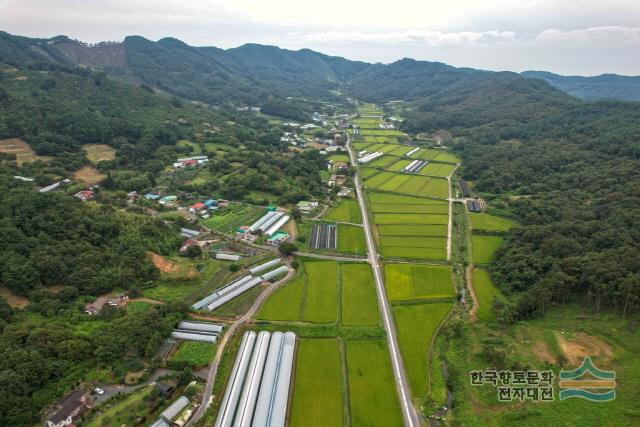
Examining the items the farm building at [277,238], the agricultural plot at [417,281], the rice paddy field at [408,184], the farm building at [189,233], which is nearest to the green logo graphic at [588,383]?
the agricultural plot at [417,281]

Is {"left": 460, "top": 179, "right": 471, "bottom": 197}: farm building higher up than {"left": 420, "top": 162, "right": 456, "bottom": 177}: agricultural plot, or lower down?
lower down

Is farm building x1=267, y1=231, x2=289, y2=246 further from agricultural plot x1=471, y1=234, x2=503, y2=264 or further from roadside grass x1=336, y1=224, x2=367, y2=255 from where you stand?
agricultural plot x1=471, y1=234, x2=503, y2=264

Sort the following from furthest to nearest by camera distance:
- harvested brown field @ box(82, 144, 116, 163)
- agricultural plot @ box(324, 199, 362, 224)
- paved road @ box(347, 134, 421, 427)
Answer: harvested brown field @ box(82, 144, 116, 163), agricultural plot @ box(324, 199, 362, 224), paved road @ box(347, 134, 421, 427)

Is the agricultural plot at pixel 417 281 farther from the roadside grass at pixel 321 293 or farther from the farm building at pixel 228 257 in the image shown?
the farm building at pixel 228 257

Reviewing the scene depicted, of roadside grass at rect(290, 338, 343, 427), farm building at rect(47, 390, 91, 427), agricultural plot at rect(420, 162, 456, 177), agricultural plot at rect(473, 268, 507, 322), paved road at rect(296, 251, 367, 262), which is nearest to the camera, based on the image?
farm building at rect(47, 390, 91, 427)

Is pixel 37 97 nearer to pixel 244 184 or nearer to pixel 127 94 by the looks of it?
pixel 127 94

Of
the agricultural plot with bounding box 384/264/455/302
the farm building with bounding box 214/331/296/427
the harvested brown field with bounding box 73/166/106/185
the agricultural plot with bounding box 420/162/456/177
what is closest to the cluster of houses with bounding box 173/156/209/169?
the harvested brown field with bounding box 73/166/106/185
